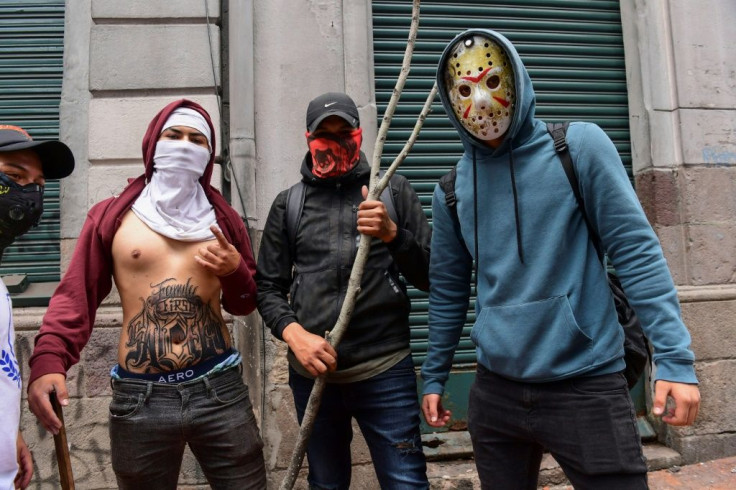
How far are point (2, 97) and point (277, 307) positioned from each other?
3577 millimetres

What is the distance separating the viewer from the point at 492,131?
2137mm

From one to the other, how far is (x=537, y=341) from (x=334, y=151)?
126 cm

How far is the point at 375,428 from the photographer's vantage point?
8.22 feet

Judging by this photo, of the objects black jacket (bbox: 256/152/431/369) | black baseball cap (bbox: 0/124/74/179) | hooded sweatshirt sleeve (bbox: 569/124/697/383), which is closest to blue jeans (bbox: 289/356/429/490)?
black jacket (bbox: 256/152/431/369)

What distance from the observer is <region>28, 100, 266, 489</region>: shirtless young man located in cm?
236

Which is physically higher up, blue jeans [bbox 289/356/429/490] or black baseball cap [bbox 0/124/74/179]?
black baseball cap [bbox 0/124/74/179]

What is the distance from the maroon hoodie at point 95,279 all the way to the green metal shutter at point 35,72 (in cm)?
223

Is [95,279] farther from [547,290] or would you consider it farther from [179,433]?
[547,290]

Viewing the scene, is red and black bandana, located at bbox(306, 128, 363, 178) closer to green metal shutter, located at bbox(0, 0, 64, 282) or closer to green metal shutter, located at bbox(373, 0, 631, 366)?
green metal shutter, located at bbox(373, 0, 631, 366)

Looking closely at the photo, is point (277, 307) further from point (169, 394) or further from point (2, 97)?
point (2, 97)

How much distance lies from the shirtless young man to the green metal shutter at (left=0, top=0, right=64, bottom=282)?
2.29 metres

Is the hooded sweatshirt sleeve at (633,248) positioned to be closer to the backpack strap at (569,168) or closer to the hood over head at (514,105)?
the backpack strap at (569,168)

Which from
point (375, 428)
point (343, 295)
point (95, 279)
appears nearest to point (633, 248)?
point (343, 295)

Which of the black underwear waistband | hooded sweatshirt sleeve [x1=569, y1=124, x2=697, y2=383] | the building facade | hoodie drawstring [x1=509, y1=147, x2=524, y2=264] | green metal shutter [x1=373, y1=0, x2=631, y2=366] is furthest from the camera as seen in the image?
green metal shutter [x1=373, y1=0, x2=631, y2=366]
